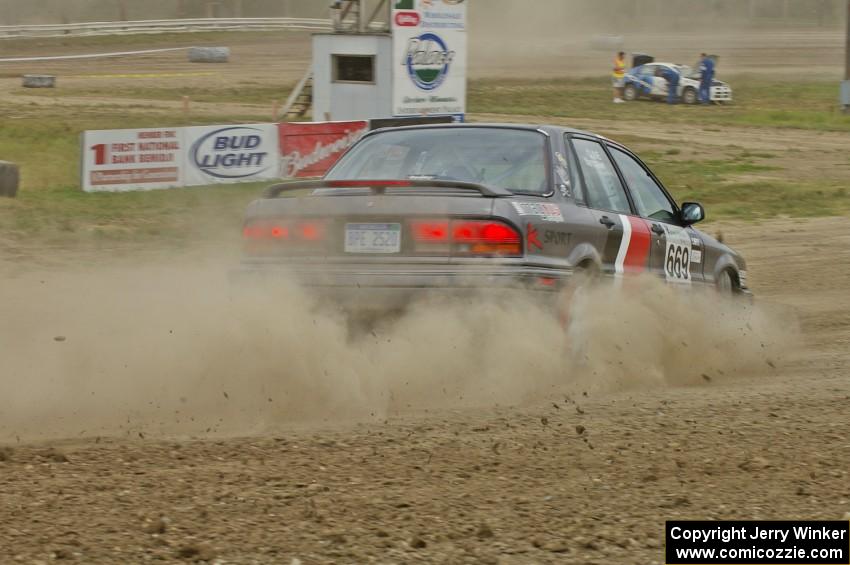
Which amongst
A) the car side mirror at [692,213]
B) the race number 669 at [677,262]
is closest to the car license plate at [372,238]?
the race number 669 at [677,262]

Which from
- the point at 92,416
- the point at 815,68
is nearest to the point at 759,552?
the point at 92,416

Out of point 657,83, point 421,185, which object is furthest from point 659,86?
point 421,185

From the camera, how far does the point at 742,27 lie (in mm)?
80438

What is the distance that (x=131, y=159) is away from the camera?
1680 centimetres

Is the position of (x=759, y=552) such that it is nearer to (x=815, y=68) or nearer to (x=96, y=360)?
(x=96, y=360)

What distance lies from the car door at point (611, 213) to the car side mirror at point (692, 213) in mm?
534

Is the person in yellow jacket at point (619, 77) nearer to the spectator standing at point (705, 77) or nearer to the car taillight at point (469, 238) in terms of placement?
the spectator standing at point (705, 77)

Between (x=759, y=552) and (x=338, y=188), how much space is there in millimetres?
3319

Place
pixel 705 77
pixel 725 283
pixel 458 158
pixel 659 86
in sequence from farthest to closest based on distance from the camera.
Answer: pixel 659 86 < pixel 705 77 < pixel 725 283 < pixel 458 158

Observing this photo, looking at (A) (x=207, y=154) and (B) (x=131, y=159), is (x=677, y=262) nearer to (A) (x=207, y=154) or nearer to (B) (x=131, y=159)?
(B) (x=131, y=159)

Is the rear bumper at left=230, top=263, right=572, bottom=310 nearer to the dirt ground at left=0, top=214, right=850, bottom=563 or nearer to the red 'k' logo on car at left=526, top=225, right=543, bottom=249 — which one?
the red 'k' logo on car at left=526, top=225, right=543, bottom=249

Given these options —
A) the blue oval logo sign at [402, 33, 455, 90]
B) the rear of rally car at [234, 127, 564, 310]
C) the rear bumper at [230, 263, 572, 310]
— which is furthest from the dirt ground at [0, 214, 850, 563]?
the blue oval logo sign at [402, 33, 455, 90]

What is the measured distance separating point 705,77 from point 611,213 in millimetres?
33658

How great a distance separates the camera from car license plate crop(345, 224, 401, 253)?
5.97m
